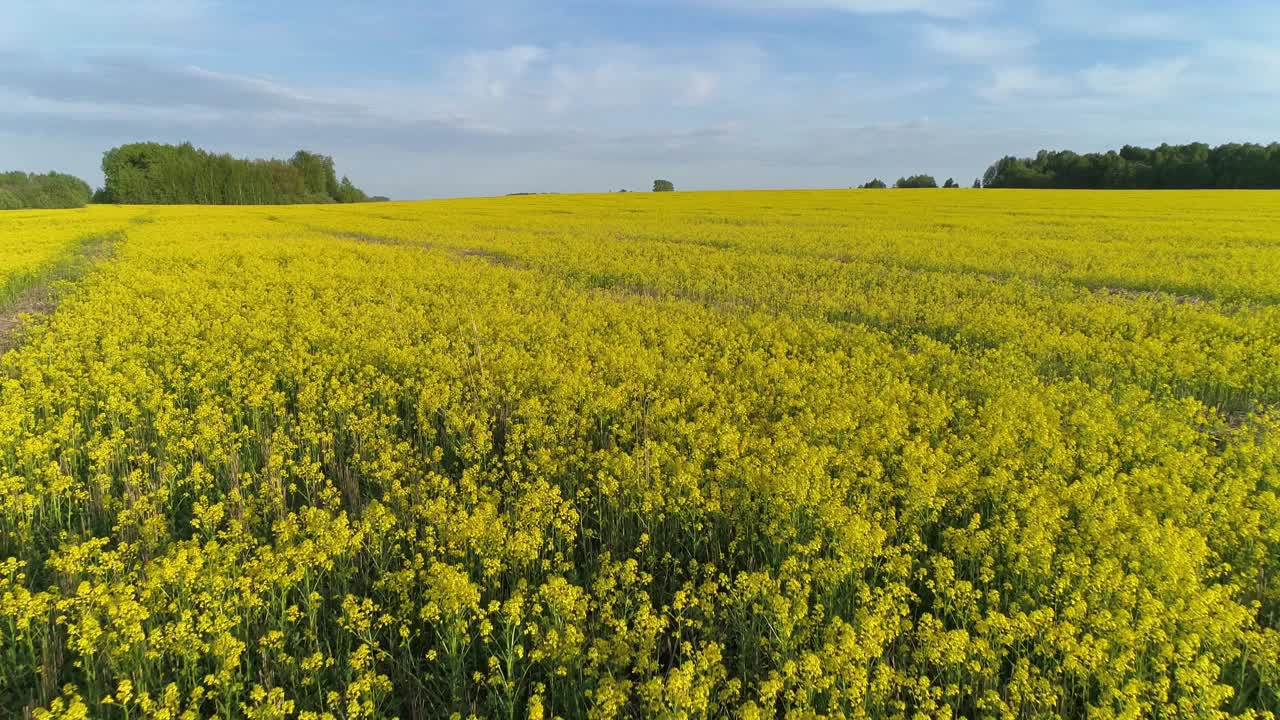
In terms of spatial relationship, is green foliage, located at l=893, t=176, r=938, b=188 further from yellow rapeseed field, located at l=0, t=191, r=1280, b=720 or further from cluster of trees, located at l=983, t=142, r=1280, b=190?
yellow rapeseed field, located at l=0, t=191, r=1280, b=720

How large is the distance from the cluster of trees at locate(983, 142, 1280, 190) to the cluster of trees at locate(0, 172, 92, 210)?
358 feet

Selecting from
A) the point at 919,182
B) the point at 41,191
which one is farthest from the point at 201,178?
the point at 919,182

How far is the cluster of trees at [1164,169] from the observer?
53.8 metres

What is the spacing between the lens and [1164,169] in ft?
191

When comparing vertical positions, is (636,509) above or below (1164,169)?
below

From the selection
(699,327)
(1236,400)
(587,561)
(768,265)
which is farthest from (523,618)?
(768,265)

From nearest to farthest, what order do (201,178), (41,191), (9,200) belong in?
(9,200) < (41,191) < (201,178)

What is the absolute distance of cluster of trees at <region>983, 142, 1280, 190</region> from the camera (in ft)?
177

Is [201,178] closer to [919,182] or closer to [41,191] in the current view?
[41,191]

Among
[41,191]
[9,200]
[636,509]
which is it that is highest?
[41,191]

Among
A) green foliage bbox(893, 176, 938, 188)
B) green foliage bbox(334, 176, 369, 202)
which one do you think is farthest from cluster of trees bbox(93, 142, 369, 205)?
green foliage bbox(893, 176, 938, 188)

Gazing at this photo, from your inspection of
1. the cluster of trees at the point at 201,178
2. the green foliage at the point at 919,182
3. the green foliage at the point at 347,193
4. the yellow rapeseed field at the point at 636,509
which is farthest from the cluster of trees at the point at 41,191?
the green foliage at the point at 919,182

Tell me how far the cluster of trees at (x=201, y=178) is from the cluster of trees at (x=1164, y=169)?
308ft

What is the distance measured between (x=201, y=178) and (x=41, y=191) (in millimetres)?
15967
